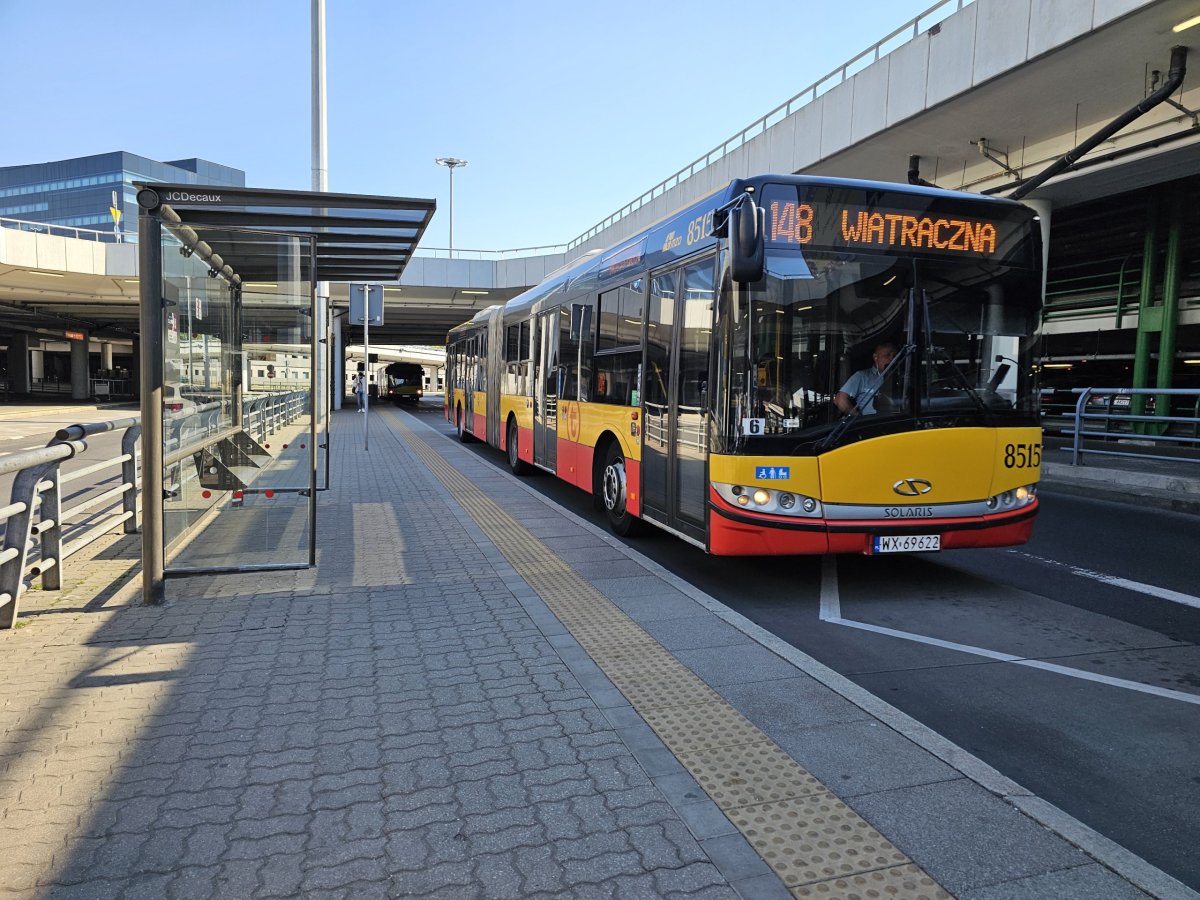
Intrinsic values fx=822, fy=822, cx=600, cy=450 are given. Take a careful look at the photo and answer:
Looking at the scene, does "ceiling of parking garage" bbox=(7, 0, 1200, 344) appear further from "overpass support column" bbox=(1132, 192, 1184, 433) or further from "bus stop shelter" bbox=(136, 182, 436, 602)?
"bus stop shelter" bbox=(136, 182, 436, 602)

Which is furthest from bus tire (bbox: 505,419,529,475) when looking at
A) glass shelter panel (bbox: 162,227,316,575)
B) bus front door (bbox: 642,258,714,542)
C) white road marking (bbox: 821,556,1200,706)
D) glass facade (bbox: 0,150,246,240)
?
glass facade (bbox: 0,150,246,240)

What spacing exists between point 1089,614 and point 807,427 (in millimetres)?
2343

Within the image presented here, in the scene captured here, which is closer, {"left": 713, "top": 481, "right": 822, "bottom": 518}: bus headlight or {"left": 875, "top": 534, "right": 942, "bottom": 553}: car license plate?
{"left": 713, "top": 481, "right": 822, "bottom": 518}: bus headlight

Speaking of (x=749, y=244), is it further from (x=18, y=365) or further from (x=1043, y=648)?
(x=18, y=365)

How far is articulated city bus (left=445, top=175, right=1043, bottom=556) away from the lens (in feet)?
18.1

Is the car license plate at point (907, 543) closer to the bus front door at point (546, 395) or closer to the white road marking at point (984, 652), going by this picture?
the white road marking at point (984, 652)

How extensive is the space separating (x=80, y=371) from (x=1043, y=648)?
2200 inches

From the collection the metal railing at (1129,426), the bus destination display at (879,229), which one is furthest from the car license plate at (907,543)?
the metal railing at (1129,426)

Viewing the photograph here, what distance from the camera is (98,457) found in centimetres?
1628

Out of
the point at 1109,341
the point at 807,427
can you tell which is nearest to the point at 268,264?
the point at 807,427

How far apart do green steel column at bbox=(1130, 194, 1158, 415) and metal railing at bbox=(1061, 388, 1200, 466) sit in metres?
0.52

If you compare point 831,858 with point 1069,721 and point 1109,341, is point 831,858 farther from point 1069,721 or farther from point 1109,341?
point 1109,341

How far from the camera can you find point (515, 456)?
44.5ft

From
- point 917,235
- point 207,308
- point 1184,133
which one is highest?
point 1184,133
